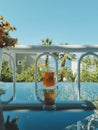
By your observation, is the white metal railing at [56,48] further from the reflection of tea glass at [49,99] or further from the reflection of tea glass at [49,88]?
the reflection of tea glass at [49,99]

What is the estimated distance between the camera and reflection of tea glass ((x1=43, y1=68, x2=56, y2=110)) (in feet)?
9.02

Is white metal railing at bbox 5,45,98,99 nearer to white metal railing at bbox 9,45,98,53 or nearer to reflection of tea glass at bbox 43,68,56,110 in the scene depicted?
white metal railing at bbox 9,45,98,53

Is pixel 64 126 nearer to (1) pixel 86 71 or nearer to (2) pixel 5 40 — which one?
(2) pixel 5 40

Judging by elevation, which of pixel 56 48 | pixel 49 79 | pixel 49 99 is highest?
pixel 56 48

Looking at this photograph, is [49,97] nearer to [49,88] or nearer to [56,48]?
[49,88]

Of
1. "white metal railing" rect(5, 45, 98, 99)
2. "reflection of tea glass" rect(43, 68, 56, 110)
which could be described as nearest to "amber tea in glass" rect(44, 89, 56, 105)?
"reflection of tea glass" rect(43, 68, 56, 110)

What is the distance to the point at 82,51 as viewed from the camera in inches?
109

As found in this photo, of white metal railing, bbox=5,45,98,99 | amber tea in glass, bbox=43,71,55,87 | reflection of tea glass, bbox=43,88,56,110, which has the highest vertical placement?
white metal railing, bbox=5,45,98,99

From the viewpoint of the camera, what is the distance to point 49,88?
2.82 metres

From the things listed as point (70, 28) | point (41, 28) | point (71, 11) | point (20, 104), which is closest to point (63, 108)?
point (20, 104)

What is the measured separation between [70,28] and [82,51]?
31.8 m

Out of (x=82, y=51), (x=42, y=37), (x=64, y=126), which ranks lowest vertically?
(x=64, y=126)

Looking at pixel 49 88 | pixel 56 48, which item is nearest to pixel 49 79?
pixel 49 88

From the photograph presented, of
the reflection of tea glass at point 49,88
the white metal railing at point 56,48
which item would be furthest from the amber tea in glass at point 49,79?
the white metal railing at point 56,48
